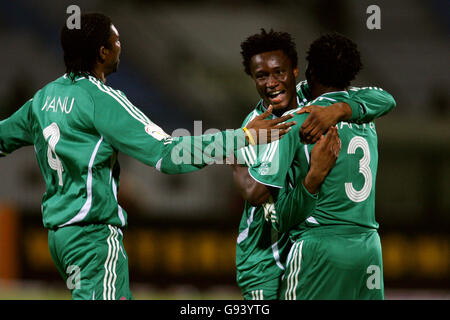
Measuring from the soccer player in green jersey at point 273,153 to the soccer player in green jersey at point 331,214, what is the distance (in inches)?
1.4

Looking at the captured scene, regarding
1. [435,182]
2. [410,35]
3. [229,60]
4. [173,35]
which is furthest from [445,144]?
[173,35]

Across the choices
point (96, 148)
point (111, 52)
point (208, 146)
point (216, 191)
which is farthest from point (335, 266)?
point (216, 191)

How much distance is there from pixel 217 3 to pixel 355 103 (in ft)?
21.5

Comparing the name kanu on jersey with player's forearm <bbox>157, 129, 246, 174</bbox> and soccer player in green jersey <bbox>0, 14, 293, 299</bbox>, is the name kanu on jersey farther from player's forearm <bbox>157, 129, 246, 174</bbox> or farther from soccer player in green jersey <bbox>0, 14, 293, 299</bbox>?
player's forearm <bbox>157, 129, 246, 174</bbox>

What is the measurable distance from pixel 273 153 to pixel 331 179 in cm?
31

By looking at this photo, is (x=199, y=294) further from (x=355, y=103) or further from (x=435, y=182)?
(x=355, y=103)

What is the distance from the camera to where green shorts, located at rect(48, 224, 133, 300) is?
9.08 feet

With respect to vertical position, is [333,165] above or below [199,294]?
above

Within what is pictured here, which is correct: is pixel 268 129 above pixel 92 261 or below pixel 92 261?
above

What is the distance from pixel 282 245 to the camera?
330 centimetres

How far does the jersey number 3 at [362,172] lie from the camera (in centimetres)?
300

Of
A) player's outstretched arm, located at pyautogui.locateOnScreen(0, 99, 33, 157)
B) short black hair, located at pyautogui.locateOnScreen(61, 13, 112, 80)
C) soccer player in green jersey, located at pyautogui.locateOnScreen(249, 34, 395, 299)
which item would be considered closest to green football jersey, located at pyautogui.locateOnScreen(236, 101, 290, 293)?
soccer player in green jersey, located at pyautogui.locateOnScreen(249, 34, 395, 299)

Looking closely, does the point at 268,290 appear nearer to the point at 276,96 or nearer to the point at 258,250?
the point at 258,250

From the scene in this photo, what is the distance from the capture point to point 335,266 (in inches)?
116
